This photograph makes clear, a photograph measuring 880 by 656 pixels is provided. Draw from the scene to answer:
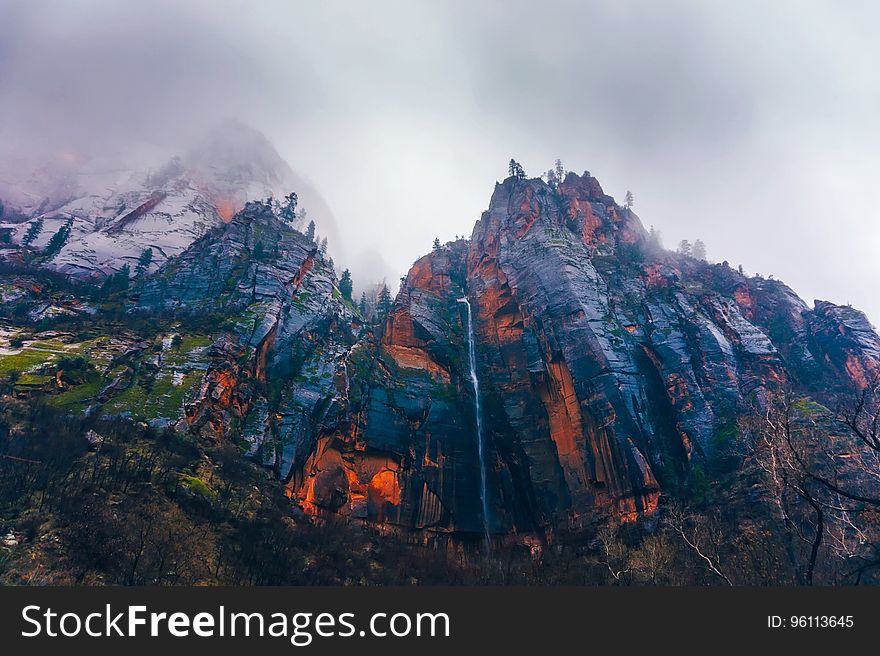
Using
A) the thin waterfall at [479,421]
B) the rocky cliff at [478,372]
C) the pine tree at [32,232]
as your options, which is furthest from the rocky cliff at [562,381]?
the pine tree at [32,232]

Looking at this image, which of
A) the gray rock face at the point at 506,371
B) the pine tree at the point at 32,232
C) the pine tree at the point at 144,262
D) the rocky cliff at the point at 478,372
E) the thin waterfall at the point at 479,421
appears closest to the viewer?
the rocky cliff at the point at 478,372

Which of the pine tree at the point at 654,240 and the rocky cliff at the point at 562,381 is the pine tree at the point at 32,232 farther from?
the pine tree at the point at 654,240

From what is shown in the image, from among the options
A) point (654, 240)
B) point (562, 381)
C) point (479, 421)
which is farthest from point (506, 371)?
point (654, 240)

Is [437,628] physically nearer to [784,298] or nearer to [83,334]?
[83,334]

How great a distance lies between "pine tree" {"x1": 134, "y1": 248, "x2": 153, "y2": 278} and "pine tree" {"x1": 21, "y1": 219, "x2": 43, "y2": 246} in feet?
76.1

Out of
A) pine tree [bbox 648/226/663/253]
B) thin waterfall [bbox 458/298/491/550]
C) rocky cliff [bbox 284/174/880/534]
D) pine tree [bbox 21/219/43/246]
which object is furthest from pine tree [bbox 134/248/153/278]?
pine tree [bbox 648/226/663/253]

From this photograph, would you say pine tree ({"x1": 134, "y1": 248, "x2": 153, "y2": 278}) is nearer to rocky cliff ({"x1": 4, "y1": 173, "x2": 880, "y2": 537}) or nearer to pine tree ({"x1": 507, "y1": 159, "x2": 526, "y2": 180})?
rocky cliff ({"x1": 4, "y1": 173, "x2": 880, "y2": 537})

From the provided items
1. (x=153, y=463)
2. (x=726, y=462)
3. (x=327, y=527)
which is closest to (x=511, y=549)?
(x=327, y=527)

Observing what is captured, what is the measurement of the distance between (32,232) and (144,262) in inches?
1102

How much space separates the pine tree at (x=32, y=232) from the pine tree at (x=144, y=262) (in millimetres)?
23205

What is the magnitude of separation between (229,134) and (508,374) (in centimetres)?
14285

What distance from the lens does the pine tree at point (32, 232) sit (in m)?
96.1

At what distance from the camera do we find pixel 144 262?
92.2m

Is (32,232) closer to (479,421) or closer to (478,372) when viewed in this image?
(478,372)
